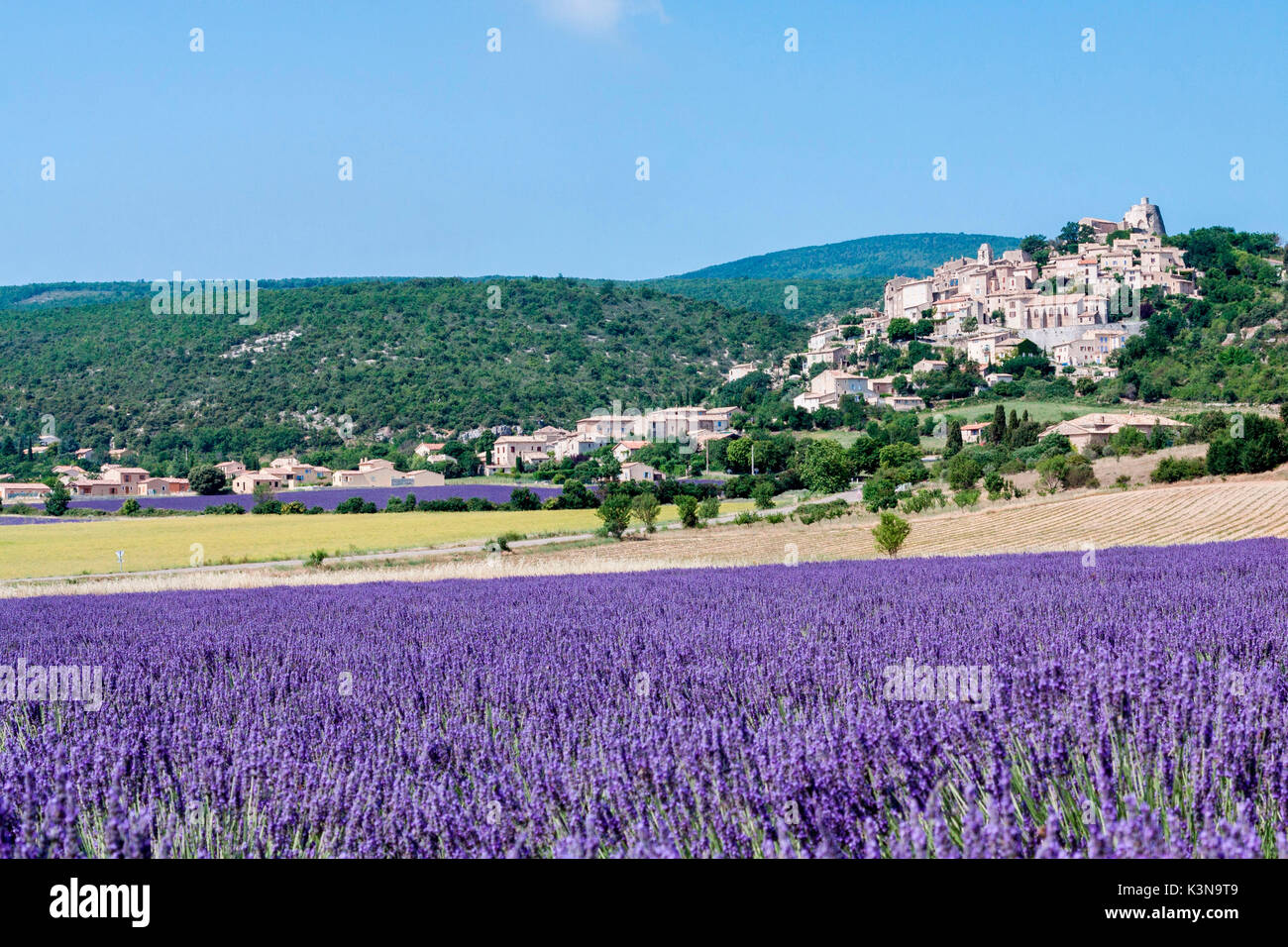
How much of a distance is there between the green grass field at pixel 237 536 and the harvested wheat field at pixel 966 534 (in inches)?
129

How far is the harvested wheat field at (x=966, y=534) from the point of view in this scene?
695 inches

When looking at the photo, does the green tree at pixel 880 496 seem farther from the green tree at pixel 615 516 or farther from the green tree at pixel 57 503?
the green tree at pixel 57 503

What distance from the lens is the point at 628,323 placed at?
96.7m

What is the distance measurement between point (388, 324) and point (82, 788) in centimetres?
8497

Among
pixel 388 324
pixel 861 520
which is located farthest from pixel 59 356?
pixel 861 520

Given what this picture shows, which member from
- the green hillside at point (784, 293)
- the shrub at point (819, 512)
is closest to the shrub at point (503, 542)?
the shrub at point (819, 512)

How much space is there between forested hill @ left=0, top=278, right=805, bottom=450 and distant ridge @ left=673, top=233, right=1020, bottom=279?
242 ft

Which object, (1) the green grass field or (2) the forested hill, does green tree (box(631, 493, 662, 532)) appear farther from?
(2) the forested hill

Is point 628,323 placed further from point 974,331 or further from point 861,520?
point 861,520

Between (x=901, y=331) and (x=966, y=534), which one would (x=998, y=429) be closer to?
(x=966, y=534)

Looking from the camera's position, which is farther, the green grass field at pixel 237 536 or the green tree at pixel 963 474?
the green tree at pixel 963 474

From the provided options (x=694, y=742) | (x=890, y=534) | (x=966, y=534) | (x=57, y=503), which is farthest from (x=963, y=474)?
(x=694, y=742)

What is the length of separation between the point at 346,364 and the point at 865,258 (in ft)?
412

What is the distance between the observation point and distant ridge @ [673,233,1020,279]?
169 metres
